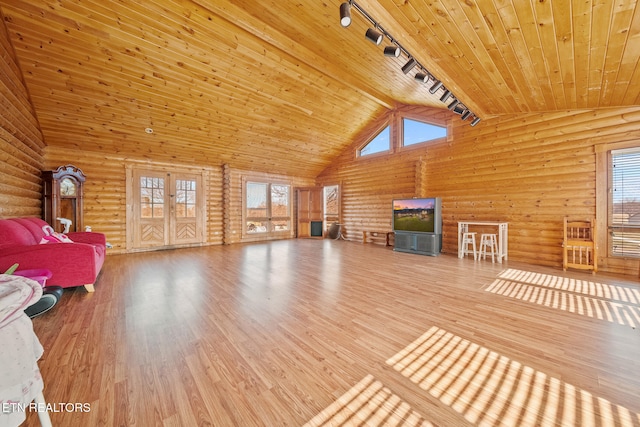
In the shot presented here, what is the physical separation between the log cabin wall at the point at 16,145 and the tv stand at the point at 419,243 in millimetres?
7052

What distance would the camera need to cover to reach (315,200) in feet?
29.6

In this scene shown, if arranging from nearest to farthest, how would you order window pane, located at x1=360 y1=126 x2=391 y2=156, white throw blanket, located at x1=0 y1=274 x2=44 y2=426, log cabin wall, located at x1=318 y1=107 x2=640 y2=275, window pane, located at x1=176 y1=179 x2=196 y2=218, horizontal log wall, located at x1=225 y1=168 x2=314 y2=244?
white throw blanket, located at x1=0 y1=274 x2=44 y2=426
log cabin wall, located at x1=318 y1=107 x2=640 y2=275
window pane, located at x1=176 y1=179 x2=196 y2=218
window pane, located at x1=360 y1=126 x2=391 y2=156
horizontal log wall, located at x1=225 y1=168 x2=314 y2=244

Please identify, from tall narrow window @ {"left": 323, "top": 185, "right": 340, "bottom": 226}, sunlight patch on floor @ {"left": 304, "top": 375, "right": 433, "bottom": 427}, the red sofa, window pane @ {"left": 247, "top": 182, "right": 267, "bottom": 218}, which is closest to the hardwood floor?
sunlight patch on floor @ {"left": 304, "top": 375, "right": 433, "bottom": 427}

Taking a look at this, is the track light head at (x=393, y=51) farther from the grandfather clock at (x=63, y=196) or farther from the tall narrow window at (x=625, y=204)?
the grandfather clock at (x=63, y=196)

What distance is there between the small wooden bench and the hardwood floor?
3.89 meters

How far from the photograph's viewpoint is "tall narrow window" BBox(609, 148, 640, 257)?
3914 millimetres

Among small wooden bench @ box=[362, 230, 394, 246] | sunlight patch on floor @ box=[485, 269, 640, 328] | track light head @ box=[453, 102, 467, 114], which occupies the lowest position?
sunlight patch on floor @ box=[485, 269, 640, 328]

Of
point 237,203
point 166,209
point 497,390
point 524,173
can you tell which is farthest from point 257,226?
point 497,390

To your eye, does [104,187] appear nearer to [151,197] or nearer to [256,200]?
[151,197]

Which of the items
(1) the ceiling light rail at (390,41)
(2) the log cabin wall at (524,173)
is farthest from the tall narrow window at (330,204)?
(1) the ceiling light rail at (390,41)

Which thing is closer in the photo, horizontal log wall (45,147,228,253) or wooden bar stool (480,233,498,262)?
wooden bar stool (480,233,498,262)

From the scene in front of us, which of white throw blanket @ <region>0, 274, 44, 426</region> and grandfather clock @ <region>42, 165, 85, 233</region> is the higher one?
grandfather clock @ <region>42, 165, 85, 233</region>

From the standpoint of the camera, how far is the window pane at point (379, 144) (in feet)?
24.6

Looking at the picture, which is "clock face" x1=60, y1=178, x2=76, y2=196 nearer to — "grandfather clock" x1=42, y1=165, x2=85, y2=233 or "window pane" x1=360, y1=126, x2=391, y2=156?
"grandfather clock" x1=42, y1=165, x2=85, y2=233
